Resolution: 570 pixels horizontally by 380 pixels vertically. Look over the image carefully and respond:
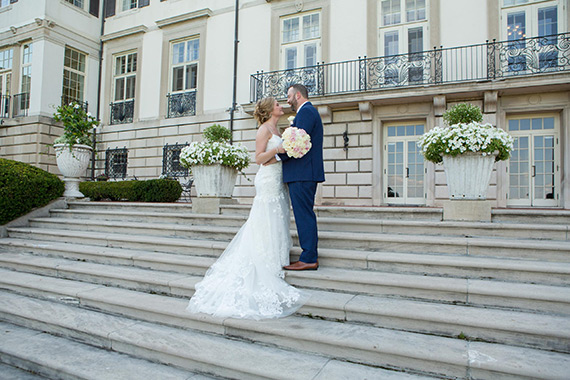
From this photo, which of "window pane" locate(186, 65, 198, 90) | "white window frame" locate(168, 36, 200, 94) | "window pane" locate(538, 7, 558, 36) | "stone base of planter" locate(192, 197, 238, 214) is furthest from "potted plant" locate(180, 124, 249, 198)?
"window pane" locate(538, 7, 558, 36)

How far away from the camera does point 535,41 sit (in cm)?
1018

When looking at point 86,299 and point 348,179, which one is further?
point 348,179

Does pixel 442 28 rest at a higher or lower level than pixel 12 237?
higher

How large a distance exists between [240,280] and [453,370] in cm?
208

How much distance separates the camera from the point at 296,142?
3891 millimetres

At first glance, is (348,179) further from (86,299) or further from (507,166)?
(86,299)

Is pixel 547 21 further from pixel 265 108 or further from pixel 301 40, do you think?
pixel 265 108

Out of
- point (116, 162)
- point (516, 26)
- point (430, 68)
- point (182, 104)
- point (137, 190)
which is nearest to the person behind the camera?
point (137, 190)

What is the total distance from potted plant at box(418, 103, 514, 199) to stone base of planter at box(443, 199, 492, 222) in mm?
98

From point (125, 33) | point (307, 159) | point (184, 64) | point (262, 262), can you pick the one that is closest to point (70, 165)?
point (262, 262)

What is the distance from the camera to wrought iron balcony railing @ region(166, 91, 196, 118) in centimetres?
1505

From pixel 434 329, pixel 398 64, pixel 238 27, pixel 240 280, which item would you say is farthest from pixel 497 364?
pixel 238 27

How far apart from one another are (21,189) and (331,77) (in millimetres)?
9409

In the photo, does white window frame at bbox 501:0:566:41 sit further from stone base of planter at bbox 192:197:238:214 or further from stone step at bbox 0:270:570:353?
stone step at bbox 0:270:570:353
